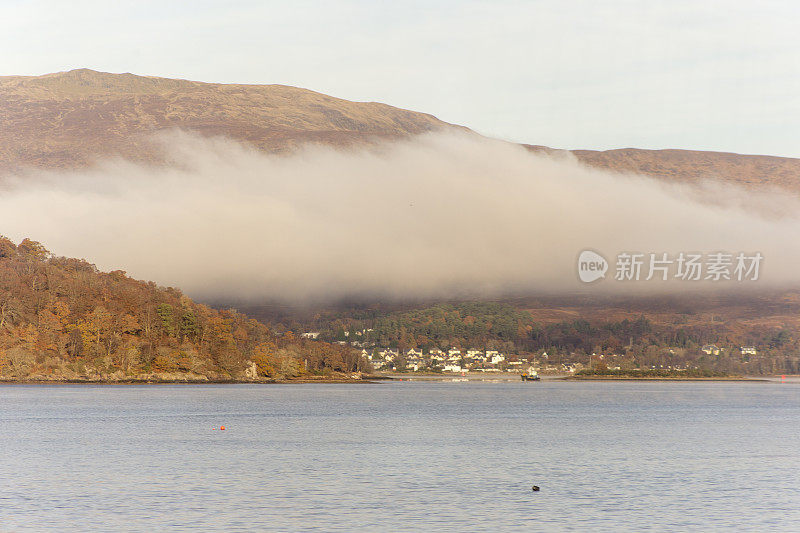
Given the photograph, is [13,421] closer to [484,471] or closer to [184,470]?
[184,470]

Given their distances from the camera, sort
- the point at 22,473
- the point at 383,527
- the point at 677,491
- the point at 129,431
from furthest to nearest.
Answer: the point at 129,431, the point at 22,473, the point at 677,491, the point at 383,527

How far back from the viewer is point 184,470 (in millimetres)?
56219

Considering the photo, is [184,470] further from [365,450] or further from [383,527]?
[383,527]

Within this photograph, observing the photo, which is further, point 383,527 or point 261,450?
point 261,450

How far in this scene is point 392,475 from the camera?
2140 inches

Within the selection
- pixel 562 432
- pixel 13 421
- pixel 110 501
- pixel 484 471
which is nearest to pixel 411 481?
pixel 484 471

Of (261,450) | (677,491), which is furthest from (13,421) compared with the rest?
(677,491)

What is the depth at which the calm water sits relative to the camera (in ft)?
131

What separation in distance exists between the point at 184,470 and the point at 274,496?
42.2ft

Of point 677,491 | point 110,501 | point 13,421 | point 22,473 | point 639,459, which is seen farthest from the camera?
point 13,421

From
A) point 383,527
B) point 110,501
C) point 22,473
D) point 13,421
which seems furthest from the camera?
point 13,421

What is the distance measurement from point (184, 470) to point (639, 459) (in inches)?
1345

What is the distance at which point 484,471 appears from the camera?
56.6 meters

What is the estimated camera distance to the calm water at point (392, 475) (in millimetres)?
39906
